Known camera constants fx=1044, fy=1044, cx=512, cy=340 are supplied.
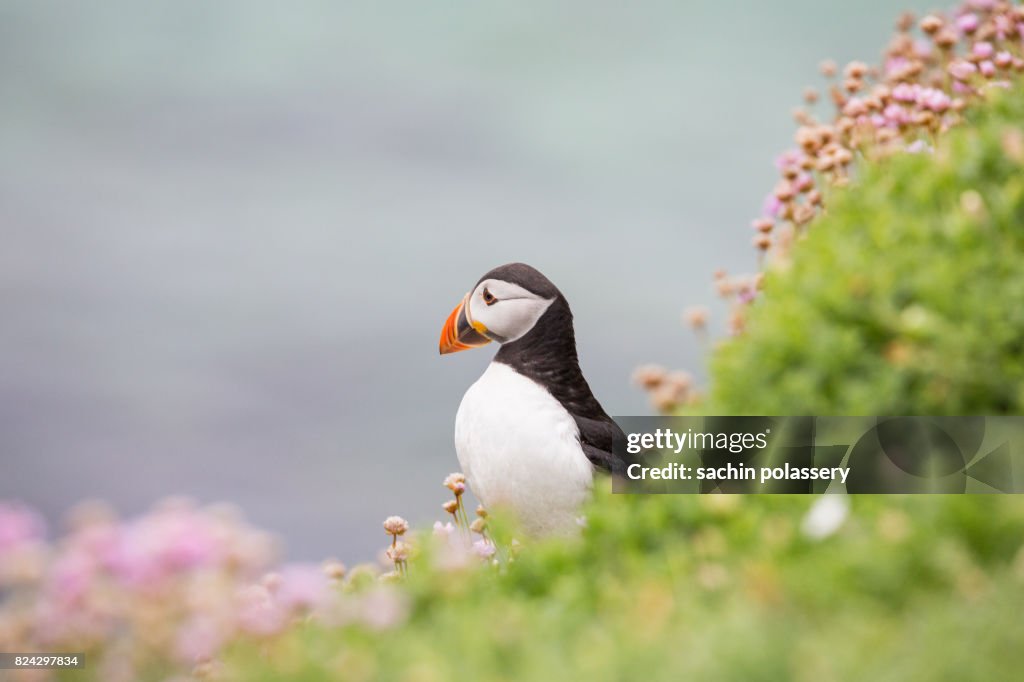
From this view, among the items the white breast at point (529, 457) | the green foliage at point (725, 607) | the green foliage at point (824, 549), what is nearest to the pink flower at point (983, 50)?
the green foliage at point (824, 549)

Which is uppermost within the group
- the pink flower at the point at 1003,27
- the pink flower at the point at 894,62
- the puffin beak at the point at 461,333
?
the pink flower at the point at 894,62

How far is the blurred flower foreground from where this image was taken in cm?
312

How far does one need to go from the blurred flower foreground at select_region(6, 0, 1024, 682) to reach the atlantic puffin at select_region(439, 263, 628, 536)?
1085 mm

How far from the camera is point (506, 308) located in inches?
269

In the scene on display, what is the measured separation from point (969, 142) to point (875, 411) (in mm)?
1699

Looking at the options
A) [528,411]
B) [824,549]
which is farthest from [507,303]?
[824,549]

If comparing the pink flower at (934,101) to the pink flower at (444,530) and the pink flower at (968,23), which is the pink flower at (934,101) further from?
the pink flower at (444,530)

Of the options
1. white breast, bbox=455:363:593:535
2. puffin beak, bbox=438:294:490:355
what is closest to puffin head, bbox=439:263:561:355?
puffin beak, bbox=438:294:490:355

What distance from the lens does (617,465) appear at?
5.81 metres

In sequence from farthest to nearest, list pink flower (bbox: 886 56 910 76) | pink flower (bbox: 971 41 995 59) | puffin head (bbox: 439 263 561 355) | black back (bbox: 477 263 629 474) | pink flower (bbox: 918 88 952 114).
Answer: pink flower (bbox: 886 56 910 76) → pink flower (bbox: 971 41 995 59) → pink flower (bbox: 918 88 952 114) → puffin head (bbox: 439 263 561 355) → black back (bbox: 477 263 629 474)

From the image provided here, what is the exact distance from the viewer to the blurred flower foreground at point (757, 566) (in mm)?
3119

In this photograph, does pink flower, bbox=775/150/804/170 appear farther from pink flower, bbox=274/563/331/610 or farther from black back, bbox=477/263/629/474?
pink flower, bbox=274/563/331/610

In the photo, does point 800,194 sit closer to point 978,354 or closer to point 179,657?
point 978,354

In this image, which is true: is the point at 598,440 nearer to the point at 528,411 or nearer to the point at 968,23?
the point at 528,411
